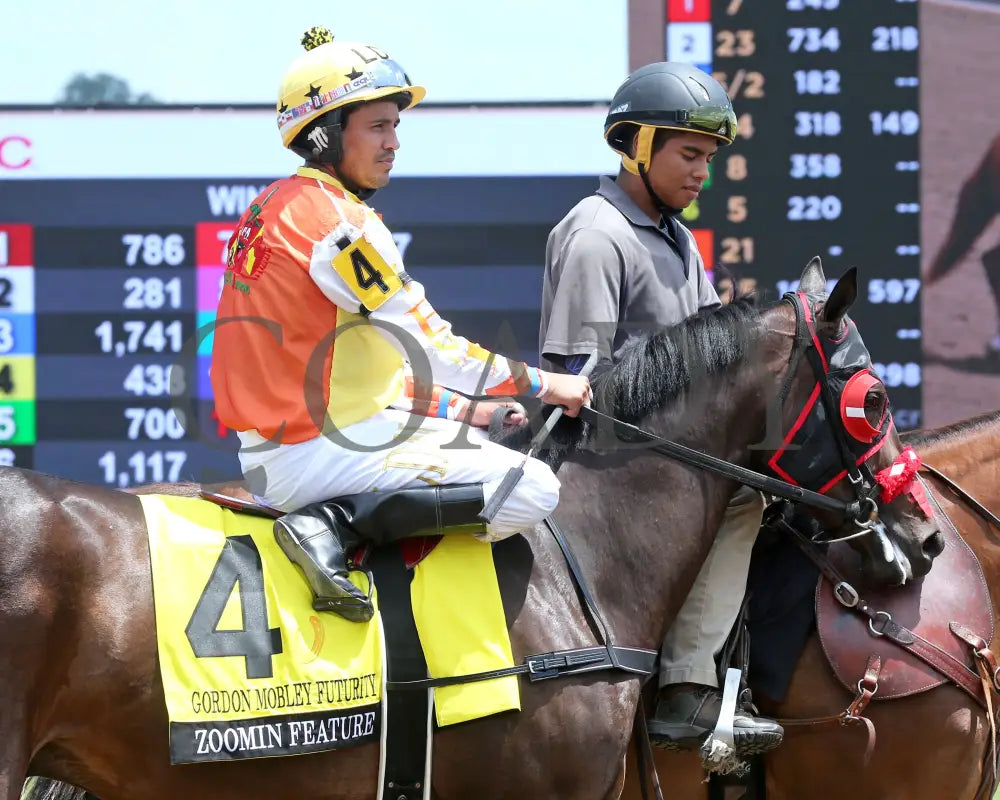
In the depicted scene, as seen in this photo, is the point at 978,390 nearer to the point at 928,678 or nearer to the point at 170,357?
the point at 928,678

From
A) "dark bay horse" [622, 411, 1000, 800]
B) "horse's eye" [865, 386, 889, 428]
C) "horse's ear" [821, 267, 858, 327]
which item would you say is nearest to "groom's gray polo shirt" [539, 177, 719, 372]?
"horse's ear" [821, 267, 858, 327]

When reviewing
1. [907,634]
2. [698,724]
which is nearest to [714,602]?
[698,724]

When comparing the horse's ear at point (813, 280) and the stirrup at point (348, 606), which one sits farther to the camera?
the horse's ear at point (813, 280)

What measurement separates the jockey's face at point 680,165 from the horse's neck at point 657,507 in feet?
2.32

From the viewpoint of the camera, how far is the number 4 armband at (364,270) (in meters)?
2.49

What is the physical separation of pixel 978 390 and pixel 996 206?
0.95 meters

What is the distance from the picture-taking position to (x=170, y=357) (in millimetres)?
6312

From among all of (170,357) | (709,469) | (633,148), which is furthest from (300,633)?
(170,357)

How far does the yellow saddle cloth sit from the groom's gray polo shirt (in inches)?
34.0

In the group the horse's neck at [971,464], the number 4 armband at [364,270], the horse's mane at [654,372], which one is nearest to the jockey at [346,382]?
the number 4 armband at [364,270]

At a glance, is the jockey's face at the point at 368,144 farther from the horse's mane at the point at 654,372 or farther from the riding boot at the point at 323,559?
the riding boot at the point at 323,559

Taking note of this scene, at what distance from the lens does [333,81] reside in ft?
8.85

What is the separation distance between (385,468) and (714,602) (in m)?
0.97

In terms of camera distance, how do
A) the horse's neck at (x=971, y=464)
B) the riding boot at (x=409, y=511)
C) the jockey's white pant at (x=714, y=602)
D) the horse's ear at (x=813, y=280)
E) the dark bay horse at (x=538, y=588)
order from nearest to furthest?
the dark bay horse at (x=538, y=588) < the riding boot at (x=409, y=511) < the jockey's white pant at (x=714, y=602) < the horse's ear at (x=813, y=280) < the horse's neck at (x=971, y=464)
